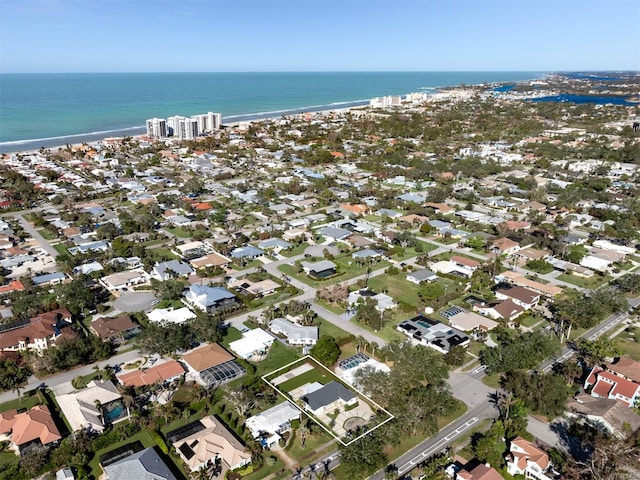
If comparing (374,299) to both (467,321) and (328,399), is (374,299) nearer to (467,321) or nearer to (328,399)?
(467,321)

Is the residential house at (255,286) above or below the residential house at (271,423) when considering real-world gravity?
above

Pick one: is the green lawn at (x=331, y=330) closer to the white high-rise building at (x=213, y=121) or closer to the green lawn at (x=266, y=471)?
the green lawn at (x=266, y=471)

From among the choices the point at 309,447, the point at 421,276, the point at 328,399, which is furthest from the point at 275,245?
the point at 309,447

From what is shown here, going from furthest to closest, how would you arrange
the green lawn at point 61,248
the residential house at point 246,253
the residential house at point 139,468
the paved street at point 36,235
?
the paved street at point 36,235, the green lawn at point 61,248, the residential house at point 246,253, the residential house at point 139,468

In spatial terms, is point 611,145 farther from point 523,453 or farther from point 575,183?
point 523,453

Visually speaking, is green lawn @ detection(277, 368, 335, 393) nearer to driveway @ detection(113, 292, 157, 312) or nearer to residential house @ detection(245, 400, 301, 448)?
residential house @ detection(245, 400, 301, 448)

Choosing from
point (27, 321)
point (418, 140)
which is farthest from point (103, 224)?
point (418, 140)

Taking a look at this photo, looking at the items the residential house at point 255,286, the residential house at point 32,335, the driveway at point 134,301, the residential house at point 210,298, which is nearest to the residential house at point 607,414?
the residential house at point 255,286
